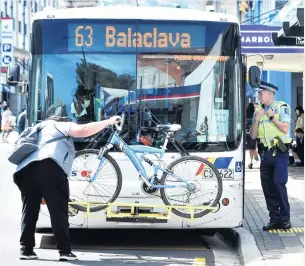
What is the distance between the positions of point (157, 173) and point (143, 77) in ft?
3.83

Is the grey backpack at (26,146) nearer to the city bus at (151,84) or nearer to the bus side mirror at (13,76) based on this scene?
the city bus at (151,84)

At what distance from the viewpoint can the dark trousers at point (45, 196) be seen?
7.10m

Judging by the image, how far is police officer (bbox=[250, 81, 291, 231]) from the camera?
8.55 m

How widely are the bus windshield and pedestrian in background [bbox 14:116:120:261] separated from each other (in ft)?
2.56

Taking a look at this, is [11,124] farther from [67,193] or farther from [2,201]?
[67,193]

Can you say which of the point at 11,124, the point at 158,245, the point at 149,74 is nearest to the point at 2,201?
the point at 158,245

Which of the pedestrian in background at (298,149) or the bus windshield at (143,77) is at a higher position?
the bus windshield at (143,77)

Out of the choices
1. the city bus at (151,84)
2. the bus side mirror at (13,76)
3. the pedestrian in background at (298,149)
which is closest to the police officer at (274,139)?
the city bus at (151,84)

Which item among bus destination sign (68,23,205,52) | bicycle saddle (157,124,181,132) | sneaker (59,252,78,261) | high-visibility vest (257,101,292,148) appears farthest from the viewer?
high-visibility vest (257,101,292,148)

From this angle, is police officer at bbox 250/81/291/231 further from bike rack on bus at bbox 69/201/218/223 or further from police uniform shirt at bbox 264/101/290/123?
bike rack on bus at bbox 69/201/218/223

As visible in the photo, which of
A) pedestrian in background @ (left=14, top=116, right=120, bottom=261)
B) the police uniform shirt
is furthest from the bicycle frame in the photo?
the police uniform shirt

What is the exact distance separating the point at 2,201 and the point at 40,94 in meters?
5.28

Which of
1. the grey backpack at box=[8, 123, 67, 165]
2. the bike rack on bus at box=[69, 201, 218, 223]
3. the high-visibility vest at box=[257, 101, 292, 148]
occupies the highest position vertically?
the high-visibility vest at box=[257, 101, 292, 148]

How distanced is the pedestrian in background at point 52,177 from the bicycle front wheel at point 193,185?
119 centimetres
